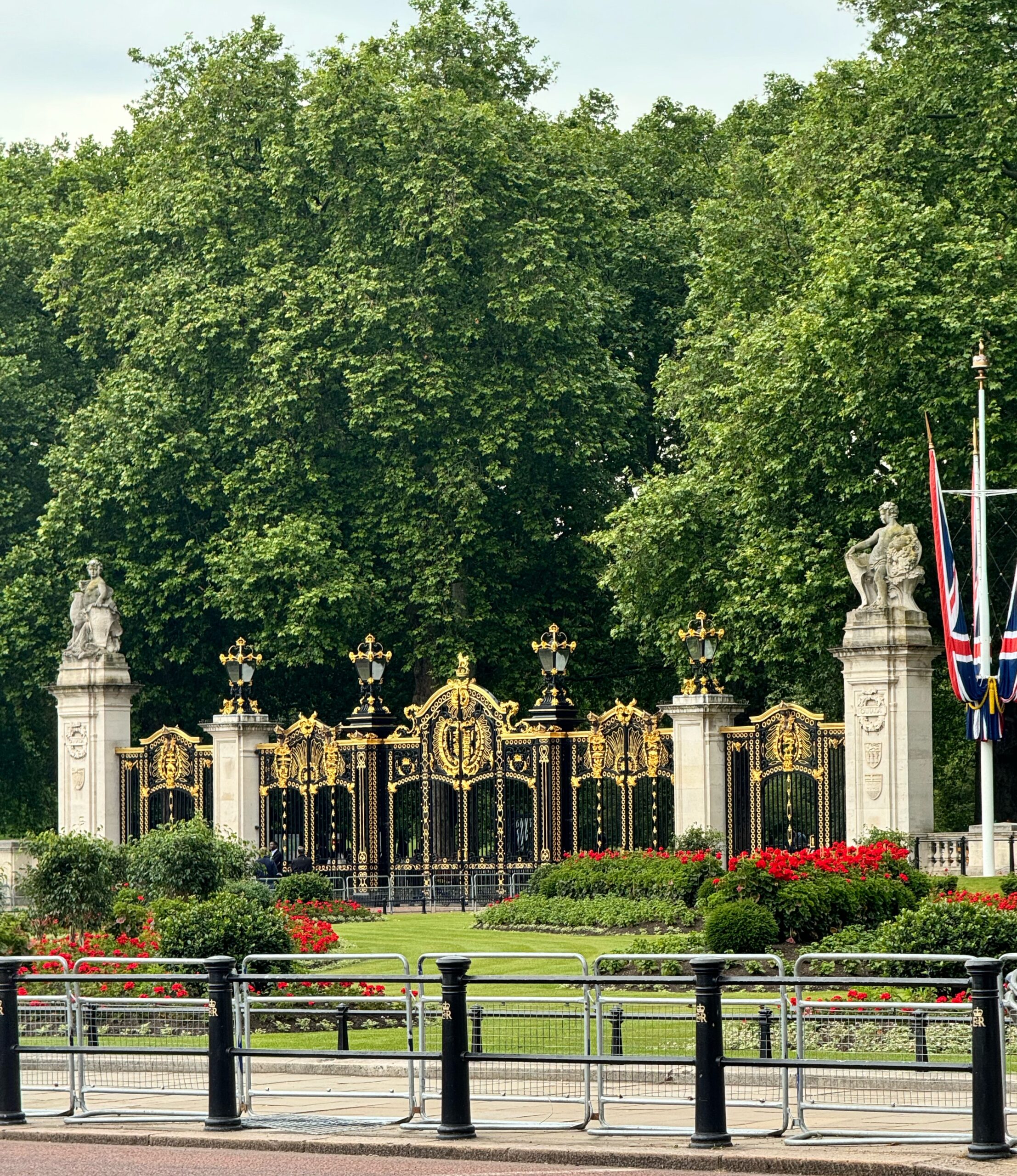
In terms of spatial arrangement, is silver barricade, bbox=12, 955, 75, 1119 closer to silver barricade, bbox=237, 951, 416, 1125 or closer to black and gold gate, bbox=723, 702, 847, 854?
silver barricade, bbox=237, 951, 416, 1125

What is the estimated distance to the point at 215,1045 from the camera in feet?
44.8

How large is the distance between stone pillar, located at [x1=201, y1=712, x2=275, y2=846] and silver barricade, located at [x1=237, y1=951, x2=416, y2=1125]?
1636cm

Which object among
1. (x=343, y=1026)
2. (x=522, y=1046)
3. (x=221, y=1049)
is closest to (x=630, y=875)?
(x=343, y=1026)

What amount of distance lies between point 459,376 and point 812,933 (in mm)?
22128

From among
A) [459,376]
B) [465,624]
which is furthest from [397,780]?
[459,376]

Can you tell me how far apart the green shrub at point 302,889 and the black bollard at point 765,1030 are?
1570cm

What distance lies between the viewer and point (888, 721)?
29438mm

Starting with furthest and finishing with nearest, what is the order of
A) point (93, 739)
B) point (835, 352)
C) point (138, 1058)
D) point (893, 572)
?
point (93, 739), point (835, 352), point (893, 572), point (138, 1058)

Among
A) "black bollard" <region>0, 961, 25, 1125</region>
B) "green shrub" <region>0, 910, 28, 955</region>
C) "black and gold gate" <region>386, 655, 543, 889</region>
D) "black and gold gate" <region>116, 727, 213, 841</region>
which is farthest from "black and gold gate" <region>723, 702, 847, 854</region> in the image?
"black bollard" <region>0, 961, 25, 1125</region>

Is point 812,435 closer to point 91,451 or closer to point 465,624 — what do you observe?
point 465,624

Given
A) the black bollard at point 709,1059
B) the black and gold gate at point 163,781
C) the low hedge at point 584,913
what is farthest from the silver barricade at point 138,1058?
the black and gold gate at point 163,781

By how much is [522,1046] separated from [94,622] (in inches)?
988

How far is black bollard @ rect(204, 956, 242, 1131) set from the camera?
13.6 metres

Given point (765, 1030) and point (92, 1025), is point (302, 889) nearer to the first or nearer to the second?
point (92, 1025)
